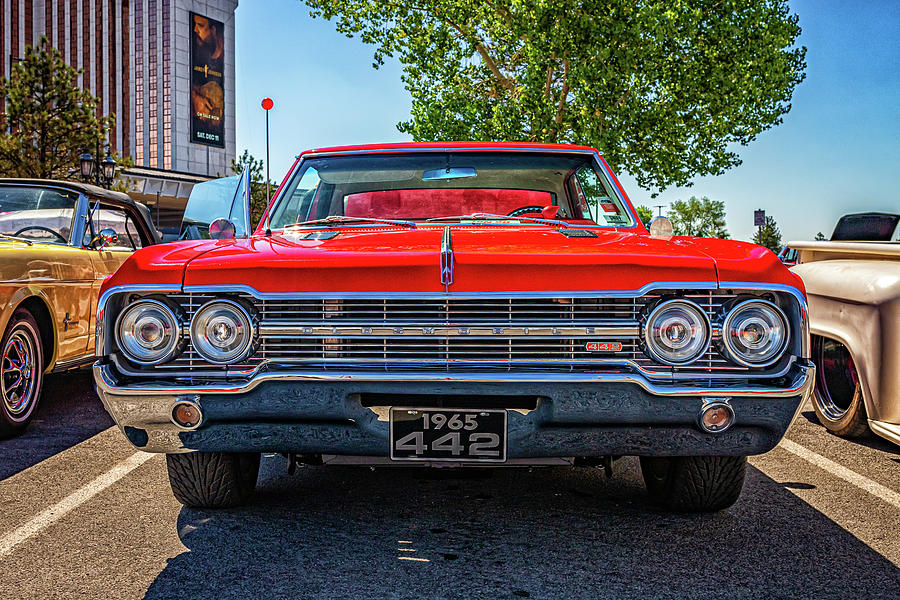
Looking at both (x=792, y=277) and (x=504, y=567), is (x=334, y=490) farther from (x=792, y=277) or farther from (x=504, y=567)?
(x=792, y=277)

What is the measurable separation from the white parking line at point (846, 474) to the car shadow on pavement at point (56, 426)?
4.28 metres

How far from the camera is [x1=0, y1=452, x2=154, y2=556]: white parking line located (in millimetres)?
3308

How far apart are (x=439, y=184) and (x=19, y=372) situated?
315 cm

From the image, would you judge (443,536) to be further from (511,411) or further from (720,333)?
(720,333)

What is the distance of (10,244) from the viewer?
5707 millimetres

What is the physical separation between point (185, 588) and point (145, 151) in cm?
9664

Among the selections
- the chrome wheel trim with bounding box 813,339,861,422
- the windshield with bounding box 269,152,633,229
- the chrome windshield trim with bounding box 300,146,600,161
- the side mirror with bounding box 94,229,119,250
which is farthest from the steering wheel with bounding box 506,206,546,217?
the side mirror with bounding box 94,229,119,250

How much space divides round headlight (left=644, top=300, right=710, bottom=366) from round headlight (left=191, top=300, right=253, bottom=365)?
138 cm

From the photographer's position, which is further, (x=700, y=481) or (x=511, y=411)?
(x=700, y=481)

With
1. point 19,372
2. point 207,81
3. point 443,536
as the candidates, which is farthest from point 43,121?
point 207,81

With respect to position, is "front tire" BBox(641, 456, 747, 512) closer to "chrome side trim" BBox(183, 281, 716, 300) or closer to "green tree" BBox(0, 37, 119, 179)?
"chrome side trim" BBox(183, 281, 716, 300)

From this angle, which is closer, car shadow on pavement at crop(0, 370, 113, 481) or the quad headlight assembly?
the quad headlight assembly

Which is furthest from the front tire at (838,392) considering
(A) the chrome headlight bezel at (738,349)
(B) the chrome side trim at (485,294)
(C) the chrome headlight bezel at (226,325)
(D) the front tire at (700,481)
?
(C) the chrome headlight bezel at (226,325)

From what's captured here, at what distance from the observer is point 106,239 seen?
690 centimetres
